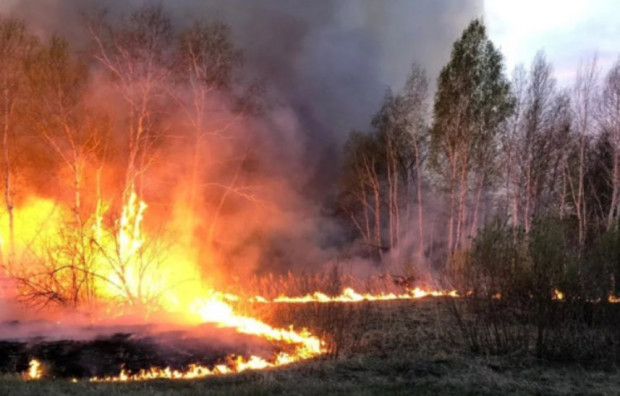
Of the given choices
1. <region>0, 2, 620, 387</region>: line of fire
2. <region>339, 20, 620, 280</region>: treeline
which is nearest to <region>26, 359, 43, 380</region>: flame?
<region>0, 2, 620, 387</region>: line of fire

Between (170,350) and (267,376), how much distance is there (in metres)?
4.37

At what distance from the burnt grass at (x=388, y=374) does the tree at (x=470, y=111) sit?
627 inches

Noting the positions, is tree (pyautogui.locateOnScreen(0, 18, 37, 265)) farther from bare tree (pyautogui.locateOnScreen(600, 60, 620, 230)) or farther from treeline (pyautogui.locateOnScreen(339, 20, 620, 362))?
bare tree (pyautogui.locateOnScreen(600, 60, 620, 230))

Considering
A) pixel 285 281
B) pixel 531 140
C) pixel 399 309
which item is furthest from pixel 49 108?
pixel 531 140

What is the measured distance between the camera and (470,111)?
28000 millimetres

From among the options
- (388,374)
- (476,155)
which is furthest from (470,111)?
(388,374)

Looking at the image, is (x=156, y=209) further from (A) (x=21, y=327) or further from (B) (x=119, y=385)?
(B) (x=119, y=385)

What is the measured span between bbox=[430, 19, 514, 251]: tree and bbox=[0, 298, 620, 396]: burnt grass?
1593 centimetres

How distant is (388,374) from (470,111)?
21.2m

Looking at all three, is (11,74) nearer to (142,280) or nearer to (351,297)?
(142,280)

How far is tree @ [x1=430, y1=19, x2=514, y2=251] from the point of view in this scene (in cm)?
2786

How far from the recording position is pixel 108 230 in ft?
62.8

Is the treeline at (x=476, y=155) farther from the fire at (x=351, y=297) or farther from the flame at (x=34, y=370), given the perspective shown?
the flame at (x=34, y=370)

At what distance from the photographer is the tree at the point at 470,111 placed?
27859 mm
